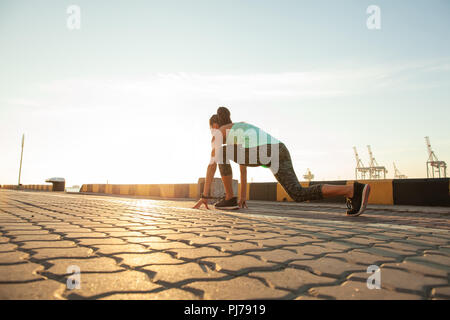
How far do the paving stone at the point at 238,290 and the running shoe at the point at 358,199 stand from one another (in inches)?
148

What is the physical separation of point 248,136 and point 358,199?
1.99 meters

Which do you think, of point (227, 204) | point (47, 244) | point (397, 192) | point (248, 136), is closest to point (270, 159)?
point (248, 136)

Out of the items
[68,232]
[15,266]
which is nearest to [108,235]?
[68,232]

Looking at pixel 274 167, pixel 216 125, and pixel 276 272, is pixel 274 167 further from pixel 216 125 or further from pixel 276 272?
pixel 276 272

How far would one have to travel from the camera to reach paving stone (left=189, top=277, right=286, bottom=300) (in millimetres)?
1317

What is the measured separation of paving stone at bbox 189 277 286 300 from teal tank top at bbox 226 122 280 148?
351 centimetres

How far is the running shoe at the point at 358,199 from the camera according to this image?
4.80 m

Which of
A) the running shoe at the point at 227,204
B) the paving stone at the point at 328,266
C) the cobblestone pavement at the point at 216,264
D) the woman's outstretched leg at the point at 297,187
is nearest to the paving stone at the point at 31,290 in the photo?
the cobblestone pavement at the point at 216,264

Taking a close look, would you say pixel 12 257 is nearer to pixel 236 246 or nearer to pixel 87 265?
pixel 87 265

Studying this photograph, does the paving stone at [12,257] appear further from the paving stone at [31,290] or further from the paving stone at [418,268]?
the paving stone at [418,268]

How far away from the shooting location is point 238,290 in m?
1.38

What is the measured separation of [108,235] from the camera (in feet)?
9.00

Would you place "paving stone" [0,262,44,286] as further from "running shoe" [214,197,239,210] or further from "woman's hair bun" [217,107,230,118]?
"running shoe" [214,197,239,210]
